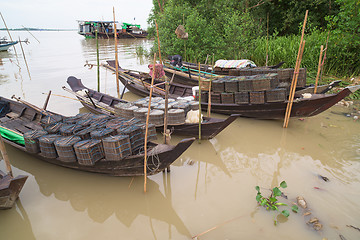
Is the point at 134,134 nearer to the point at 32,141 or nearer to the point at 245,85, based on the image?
the point at 32,141

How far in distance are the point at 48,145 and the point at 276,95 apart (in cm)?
699

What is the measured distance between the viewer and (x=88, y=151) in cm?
482

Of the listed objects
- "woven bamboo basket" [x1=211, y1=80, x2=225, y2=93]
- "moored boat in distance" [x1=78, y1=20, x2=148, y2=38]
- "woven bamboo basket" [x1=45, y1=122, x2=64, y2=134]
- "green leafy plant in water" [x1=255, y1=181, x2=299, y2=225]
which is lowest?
"green leafy plant in water" [x1=255, y1=181, x2=299, y2=225]

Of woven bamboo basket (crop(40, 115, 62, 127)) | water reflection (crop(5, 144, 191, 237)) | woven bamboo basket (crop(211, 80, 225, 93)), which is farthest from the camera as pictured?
woven bamboo basket (crop(211, 80, 225, 93))

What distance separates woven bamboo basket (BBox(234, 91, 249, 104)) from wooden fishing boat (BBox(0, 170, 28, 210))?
6.70 metres

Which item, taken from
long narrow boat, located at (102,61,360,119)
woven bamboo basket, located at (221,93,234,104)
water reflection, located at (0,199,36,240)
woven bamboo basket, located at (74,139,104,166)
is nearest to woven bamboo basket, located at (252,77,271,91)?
long narrow boat, located at (102,61,360,119)

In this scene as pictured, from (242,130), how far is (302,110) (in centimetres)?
214

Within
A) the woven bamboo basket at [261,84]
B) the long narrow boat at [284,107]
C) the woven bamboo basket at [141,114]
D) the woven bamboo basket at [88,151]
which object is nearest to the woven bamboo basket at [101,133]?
the woven bamboo basket at [88,151]

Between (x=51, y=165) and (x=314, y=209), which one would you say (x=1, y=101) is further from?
(x=314, y=209)

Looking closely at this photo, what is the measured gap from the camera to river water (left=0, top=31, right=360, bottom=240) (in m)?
4.18

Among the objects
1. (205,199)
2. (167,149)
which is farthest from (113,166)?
(205,199)

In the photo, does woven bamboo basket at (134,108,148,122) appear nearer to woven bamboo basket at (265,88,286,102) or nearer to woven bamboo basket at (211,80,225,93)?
woven bamboo basket at (211,80,225,93)

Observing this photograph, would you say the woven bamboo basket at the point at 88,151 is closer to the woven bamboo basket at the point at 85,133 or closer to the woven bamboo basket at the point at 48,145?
the woven bamboo basket at the point at 85,133

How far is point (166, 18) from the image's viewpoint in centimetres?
1653
